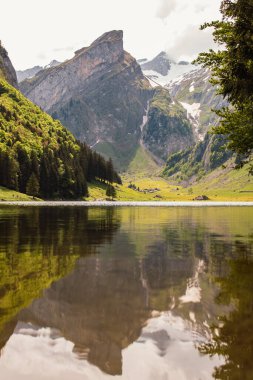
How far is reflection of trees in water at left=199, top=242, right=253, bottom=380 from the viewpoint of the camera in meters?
8.16

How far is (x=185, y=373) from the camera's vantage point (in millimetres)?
8031

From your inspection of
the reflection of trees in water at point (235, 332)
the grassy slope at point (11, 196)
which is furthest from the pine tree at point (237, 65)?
the grassy slope at point (11, 196)

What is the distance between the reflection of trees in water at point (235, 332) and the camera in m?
8.16

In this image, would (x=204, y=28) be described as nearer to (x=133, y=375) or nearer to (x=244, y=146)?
(x=244, y=146)

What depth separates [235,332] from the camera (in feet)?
34.0

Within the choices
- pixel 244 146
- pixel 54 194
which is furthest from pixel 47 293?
pixel 54 194

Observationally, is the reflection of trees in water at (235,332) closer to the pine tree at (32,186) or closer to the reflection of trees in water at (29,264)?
the reflection of trees in water at (29,264)

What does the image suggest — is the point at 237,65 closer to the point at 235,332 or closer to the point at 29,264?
the point at 29,264

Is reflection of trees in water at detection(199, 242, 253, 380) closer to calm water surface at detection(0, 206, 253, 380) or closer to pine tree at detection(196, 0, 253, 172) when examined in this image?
calm water surface at detection(0, 206, 253, 380)

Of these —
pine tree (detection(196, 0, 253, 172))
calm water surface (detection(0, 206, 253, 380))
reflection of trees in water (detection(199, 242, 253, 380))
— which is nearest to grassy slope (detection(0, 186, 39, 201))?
pine tree (detection(196, 0, 253, 172))

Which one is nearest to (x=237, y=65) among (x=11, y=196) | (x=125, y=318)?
(x=125, y=318)

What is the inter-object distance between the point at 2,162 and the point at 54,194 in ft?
106

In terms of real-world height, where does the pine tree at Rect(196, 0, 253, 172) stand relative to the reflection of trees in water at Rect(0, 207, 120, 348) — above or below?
above

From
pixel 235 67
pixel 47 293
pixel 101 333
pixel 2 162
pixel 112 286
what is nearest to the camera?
pixel 101 333
